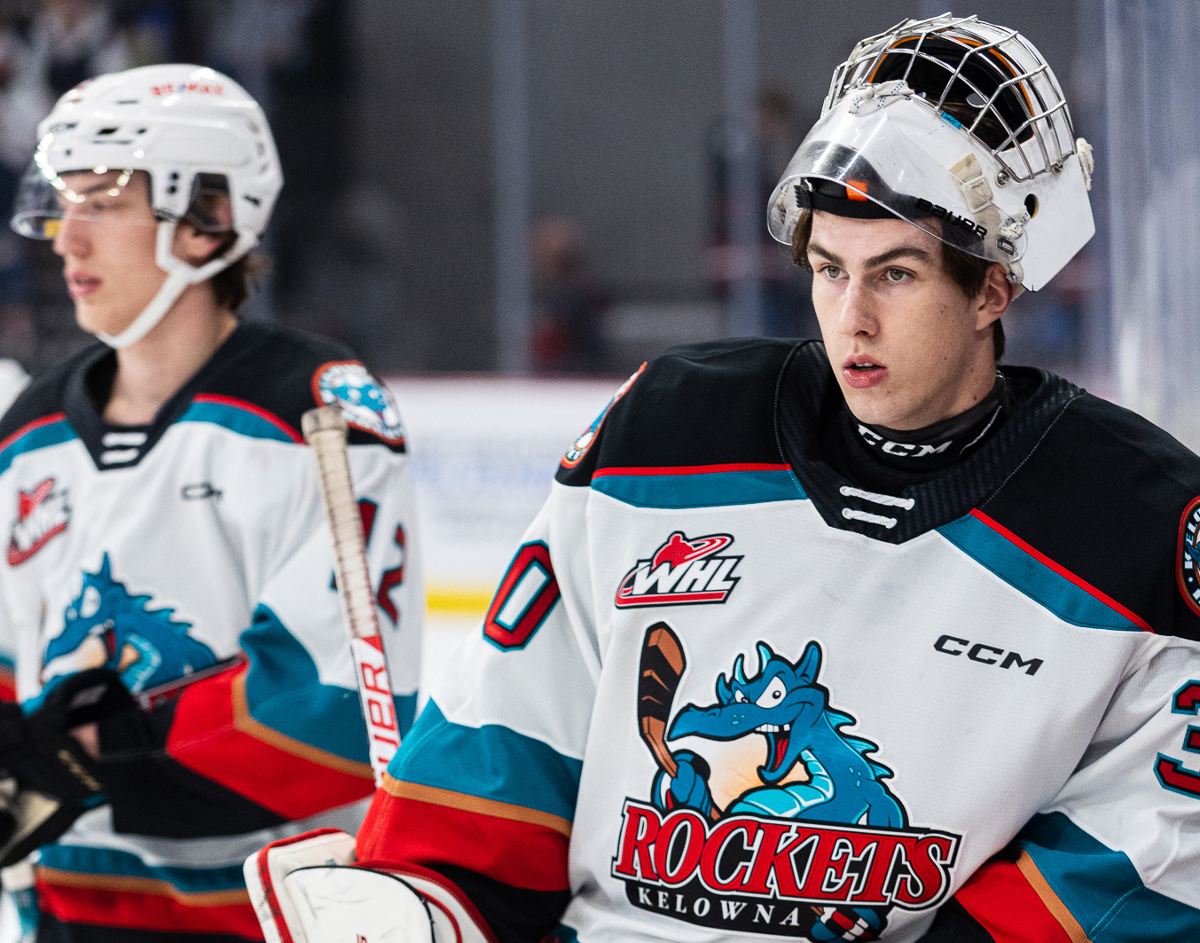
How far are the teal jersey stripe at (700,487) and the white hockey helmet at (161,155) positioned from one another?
0.85 meters

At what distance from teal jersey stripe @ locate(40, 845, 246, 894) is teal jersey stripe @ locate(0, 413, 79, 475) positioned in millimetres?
494

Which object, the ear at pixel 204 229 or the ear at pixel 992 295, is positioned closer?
the ear at pixel 992 295

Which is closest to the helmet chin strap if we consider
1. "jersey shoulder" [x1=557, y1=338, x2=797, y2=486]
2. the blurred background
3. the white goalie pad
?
"jersey shoulder" [x1=557, y1=338, x2=797, y2=486]

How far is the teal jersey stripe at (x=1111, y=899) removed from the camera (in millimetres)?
1091

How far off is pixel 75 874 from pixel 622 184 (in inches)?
173

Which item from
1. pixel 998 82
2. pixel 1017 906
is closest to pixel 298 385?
pixel 998 82

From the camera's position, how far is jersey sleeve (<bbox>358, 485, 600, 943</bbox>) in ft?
4.02

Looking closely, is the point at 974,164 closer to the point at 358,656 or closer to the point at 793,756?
the point at 793,756

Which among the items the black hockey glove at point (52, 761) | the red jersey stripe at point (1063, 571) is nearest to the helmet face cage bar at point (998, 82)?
the red jersey stripe at point (1063, 571)

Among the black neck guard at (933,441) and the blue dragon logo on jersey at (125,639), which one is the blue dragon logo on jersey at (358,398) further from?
the black neck guard at (933,441)

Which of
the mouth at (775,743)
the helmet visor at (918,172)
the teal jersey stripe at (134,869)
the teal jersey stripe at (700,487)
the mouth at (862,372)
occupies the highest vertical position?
the helmet visor at (918,172)

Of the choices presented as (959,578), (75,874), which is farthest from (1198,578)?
(75,874)

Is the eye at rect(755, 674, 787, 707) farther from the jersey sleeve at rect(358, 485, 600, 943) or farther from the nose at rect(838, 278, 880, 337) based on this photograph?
the nose at rect(838, 278, 880, 337)

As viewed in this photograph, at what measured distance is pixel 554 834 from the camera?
1248 millimetres
